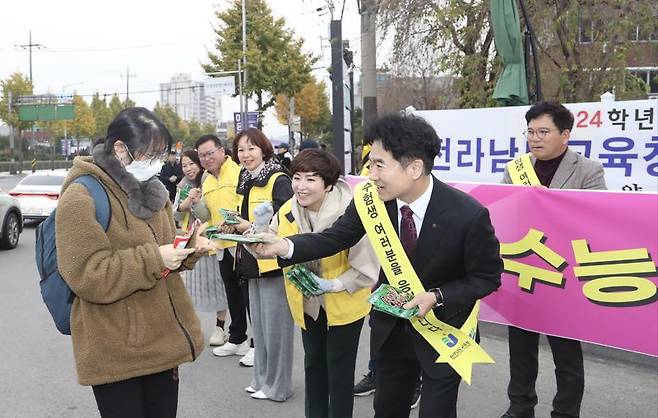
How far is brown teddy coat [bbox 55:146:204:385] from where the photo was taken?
233 cm

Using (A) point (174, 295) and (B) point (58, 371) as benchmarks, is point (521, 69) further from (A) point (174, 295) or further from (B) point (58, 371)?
(B) point (58, 371)

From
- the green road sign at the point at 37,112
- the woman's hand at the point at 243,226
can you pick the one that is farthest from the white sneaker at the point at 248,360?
the green road sign at the point at 37,112

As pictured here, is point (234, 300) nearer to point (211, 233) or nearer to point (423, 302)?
point (211, 233)

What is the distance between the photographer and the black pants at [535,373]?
3.48 meters

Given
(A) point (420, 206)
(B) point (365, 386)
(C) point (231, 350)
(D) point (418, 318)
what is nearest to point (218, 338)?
(C) point (231, 350)

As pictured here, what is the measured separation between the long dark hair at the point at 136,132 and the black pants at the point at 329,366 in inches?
59.3

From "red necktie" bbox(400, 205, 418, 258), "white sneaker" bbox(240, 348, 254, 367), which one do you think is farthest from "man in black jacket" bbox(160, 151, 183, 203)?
"red necktie" bbox(400, 205, 418, 258)

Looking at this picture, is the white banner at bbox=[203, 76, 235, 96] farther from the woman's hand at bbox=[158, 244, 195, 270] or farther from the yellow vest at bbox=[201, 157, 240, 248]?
the woman's hand at bbox=[158, 244, 195, 270]

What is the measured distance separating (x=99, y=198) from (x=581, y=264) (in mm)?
2741

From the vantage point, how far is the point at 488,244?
262 centimetres

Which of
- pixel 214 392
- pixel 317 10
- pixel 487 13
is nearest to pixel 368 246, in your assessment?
pixel 214 392

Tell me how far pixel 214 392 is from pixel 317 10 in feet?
25.9

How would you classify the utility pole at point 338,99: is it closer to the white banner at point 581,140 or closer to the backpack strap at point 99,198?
the white banner at point 581,140

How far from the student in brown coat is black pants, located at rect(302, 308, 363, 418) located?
3.38 ft
